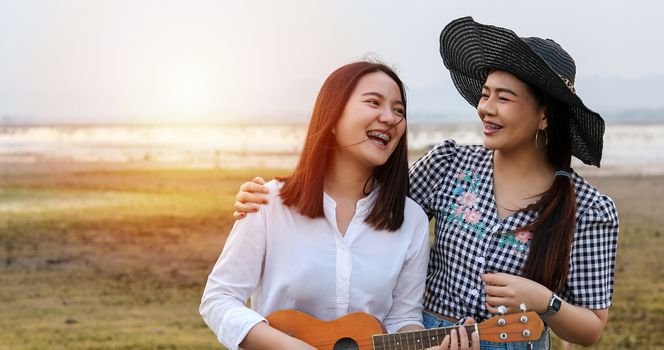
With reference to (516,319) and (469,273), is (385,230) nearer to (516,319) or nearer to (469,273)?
(469,273)

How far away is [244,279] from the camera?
A: 9.32 feet

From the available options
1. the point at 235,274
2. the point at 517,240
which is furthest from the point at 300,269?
the point at 517,240

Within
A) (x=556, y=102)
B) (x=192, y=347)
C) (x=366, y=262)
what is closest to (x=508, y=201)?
(x=556, y=102)

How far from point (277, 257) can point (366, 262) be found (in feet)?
1.06

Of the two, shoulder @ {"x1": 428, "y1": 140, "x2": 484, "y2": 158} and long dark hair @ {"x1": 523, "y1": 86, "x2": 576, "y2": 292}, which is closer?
long dark hair @ {"x1": 523, "y1": 86, "x2": 576, "y2": 292}

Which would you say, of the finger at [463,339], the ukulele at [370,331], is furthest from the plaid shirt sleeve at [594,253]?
the finger at [463,339]

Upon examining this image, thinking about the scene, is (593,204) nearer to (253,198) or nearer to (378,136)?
(378,136)

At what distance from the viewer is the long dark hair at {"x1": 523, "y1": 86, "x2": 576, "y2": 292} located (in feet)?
9.52

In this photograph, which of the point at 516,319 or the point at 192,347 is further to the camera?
the point at 192,347

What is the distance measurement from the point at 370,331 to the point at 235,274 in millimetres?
521

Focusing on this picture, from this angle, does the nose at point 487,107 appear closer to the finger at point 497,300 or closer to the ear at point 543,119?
the ear at point 543,119

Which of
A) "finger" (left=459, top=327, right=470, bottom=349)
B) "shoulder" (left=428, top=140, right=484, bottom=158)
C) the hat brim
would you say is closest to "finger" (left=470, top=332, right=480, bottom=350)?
"finger" (left=459, top=327, right=470, bottom=349)

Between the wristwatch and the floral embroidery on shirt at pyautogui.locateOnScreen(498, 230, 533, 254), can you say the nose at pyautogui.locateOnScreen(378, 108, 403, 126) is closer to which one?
the floral embroidery on shirt at pyautogui.locateOnScreen(498, 230, 533, 254)

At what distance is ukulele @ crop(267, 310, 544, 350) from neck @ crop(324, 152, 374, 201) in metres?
0.46
